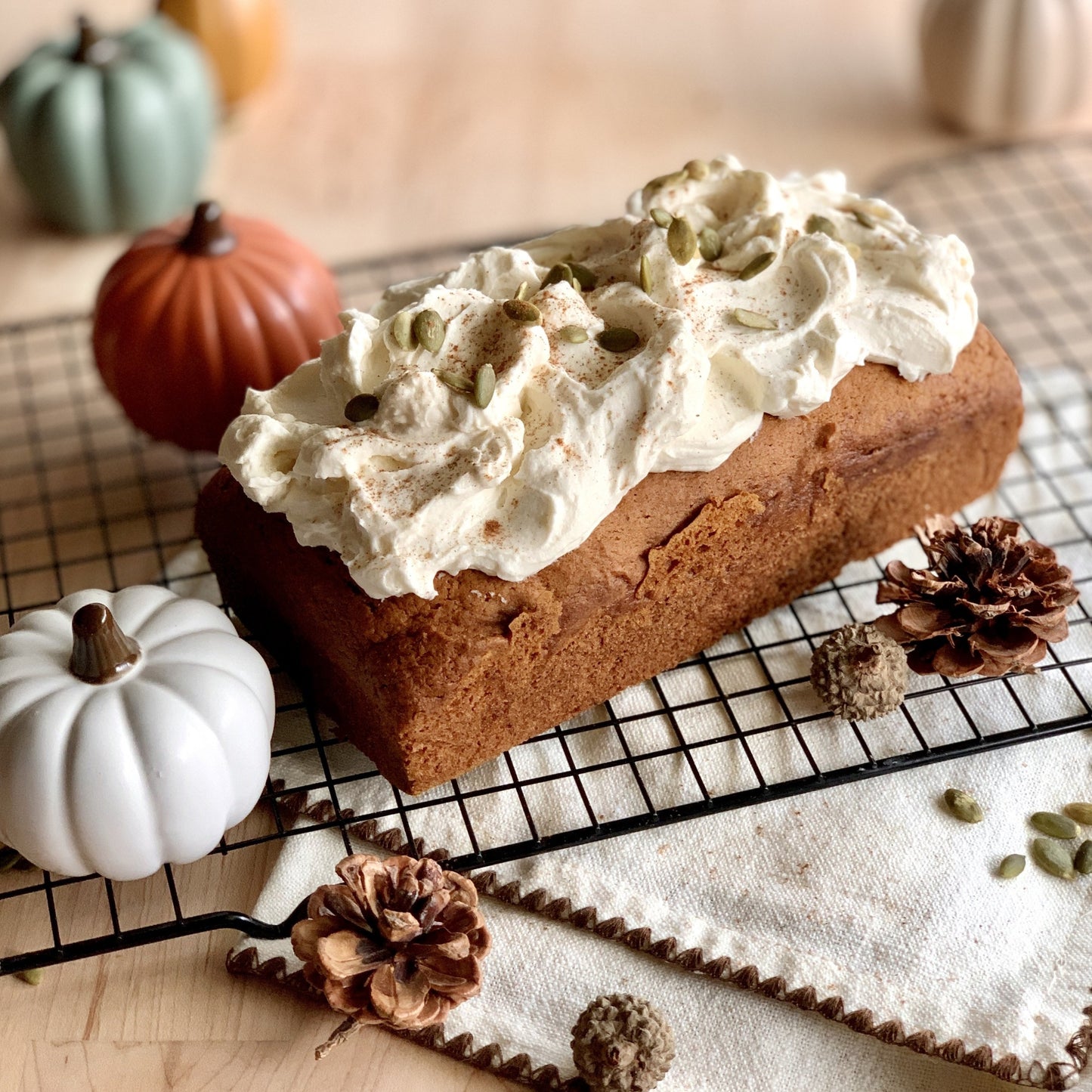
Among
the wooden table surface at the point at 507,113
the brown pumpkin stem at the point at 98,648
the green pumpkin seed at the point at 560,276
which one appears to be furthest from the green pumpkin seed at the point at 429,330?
the wooden table surface at the point at 507,113

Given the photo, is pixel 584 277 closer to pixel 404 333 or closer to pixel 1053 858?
pixel 404 333

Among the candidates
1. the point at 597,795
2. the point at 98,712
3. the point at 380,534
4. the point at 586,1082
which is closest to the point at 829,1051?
the point at 586,1082

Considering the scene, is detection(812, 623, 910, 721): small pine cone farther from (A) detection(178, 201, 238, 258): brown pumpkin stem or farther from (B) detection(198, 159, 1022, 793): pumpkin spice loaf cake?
(A) detection(178, 201, 238, 258): brown pumpkin stem

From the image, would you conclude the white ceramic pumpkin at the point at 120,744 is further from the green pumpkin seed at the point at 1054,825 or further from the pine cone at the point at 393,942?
the green pumpkin seed at the point at 1054,825

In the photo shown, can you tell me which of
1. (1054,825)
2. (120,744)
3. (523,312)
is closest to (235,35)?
(523,312)

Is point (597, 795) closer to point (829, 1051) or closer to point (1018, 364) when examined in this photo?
point (829, 1051)

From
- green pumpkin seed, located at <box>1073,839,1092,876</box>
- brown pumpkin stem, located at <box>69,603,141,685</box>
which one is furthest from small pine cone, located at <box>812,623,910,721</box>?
brown pumpkin stem, located at <box>69,603,141,685</box>
